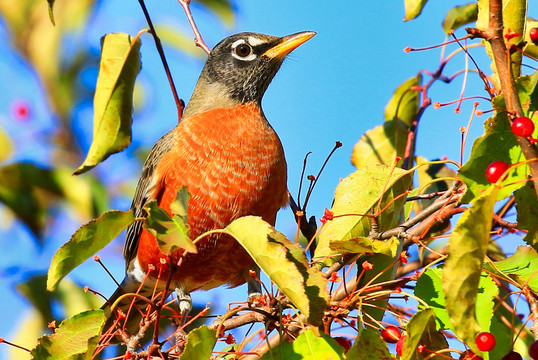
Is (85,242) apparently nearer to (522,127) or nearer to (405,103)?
(522,127)

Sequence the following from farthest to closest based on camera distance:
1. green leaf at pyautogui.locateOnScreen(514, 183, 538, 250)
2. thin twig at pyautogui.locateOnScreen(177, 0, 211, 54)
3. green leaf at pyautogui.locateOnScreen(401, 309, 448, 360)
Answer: thin twig at pyautogui.locateOnScreen(177, 0, 211, 54) < green leaf at pyautogui.locateOnScreen(514, 183, 538, 250) < green leaf at pyautogui.locateOnScreen(401, 309, 448, 360)

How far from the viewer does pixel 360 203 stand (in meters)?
2.20

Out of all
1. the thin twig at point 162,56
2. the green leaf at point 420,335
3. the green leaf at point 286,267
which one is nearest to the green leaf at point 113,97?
the thin twig at point 162,56

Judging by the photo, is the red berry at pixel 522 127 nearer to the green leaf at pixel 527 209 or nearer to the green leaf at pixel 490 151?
the green leaf at pixel 490 151

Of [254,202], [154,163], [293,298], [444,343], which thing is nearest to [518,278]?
[444,343]

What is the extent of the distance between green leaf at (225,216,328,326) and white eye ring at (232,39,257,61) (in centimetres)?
253

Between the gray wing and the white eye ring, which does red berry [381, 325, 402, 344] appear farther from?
the white eye ring

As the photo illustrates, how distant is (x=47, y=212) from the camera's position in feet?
14.0

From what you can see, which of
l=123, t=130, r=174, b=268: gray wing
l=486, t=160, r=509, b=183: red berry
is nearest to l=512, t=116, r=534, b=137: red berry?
l=486, t=160, r=509, b=183: red berry

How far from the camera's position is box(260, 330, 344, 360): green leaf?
176 centimetres

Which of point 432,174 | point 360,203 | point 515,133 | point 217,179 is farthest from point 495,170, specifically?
point 217,179

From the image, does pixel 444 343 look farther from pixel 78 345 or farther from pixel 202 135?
pixel 202 135

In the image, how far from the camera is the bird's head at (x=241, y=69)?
158 inches

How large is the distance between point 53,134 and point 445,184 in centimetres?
299
